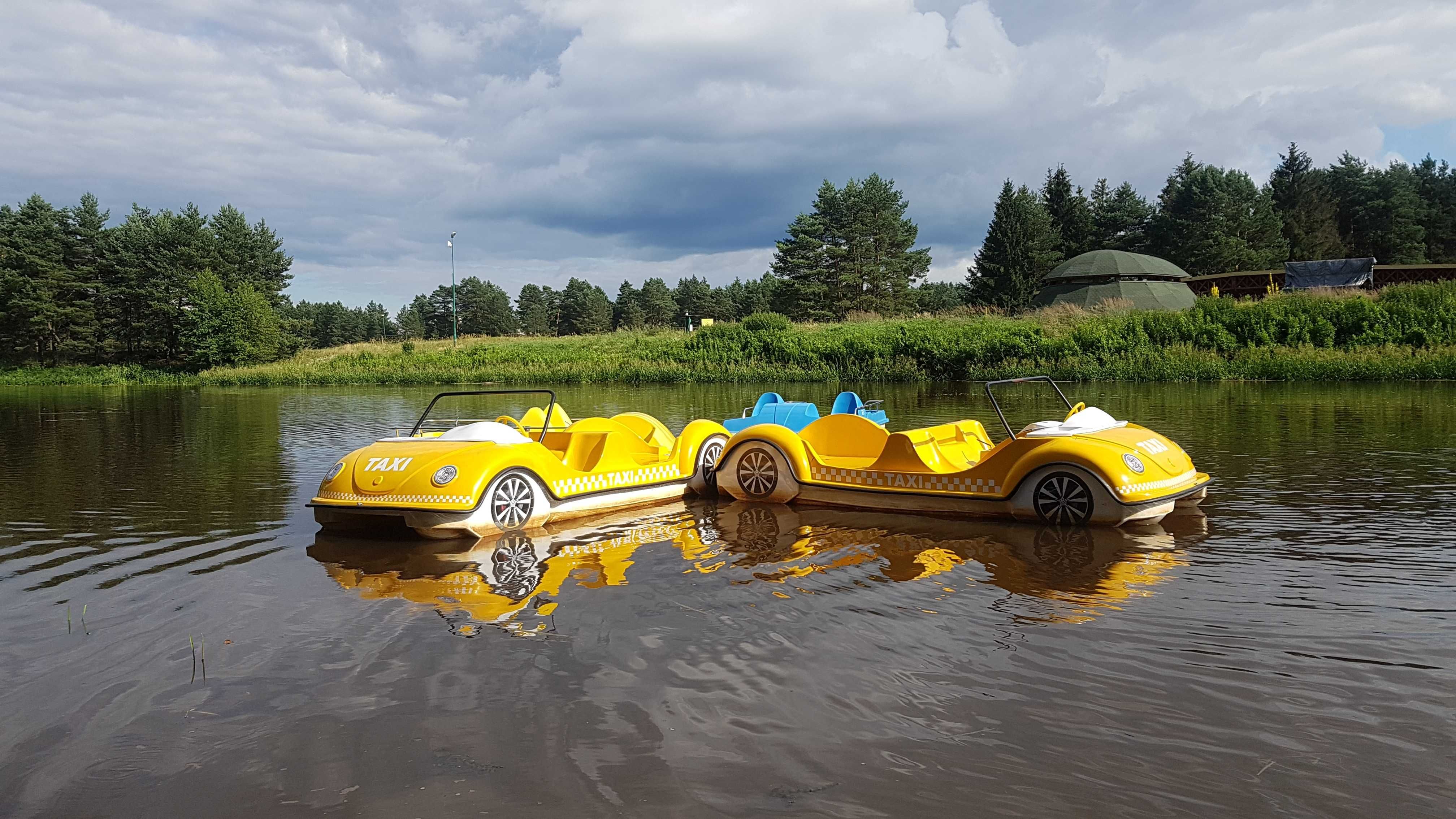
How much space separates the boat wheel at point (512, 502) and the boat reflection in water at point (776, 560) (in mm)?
135

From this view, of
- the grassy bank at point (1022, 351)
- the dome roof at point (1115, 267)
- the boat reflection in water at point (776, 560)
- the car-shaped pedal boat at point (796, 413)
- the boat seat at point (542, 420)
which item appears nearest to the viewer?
the boat reflection in water at point (776, 560)

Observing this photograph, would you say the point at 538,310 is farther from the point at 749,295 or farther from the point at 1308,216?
the point at 1308,216

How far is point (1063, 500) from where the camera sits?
7148 mm

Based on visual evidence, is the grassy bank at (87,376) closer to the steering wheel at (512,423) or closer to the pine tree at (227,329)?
the pine tree at (227,329)

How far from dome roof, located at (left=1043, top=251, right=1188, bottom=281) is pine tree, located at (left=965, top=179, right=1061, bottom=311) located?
11.5 meters

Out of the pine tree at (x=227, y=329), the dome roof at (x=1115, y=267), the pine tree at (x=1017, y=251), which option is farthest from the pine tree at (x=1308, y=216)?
the pine tree at (x=227, y=329)

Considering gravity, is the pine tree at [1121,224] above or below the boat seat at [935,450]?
above

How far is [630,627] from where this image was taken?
4.74 metres

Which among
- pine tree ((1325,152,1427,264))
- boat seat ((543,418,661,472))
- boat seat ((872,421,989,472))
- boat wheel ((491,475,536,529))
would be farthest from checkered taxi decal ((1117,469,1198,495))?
pine tree ((1325,152,1427,264))

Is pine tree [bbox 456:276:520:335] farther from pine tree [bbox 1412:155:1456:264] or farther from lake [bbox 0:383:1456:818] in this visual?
lake [bbox 0:383:1456:818]

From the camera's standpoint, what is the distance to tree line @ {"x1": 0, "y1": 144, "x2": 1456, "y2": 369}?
54.4 metres

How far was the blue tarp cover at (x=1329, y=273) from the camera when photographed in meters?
35.9

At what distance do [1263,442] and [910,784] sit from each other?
11.3m

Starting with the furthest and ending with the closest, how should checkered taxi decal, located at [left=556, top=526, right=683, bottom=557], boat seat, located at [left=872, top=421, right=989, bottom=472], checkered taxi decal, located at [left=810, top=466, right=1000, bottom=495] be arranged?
boat seat, located at [left=872, top=421, right=989, bottom=472] → checkered taxi decal, located at [left=810, top=466, right=1000, bottom=495] → checkered taxi decal, located at [left=556, top=526, right=683, bottom=557]
